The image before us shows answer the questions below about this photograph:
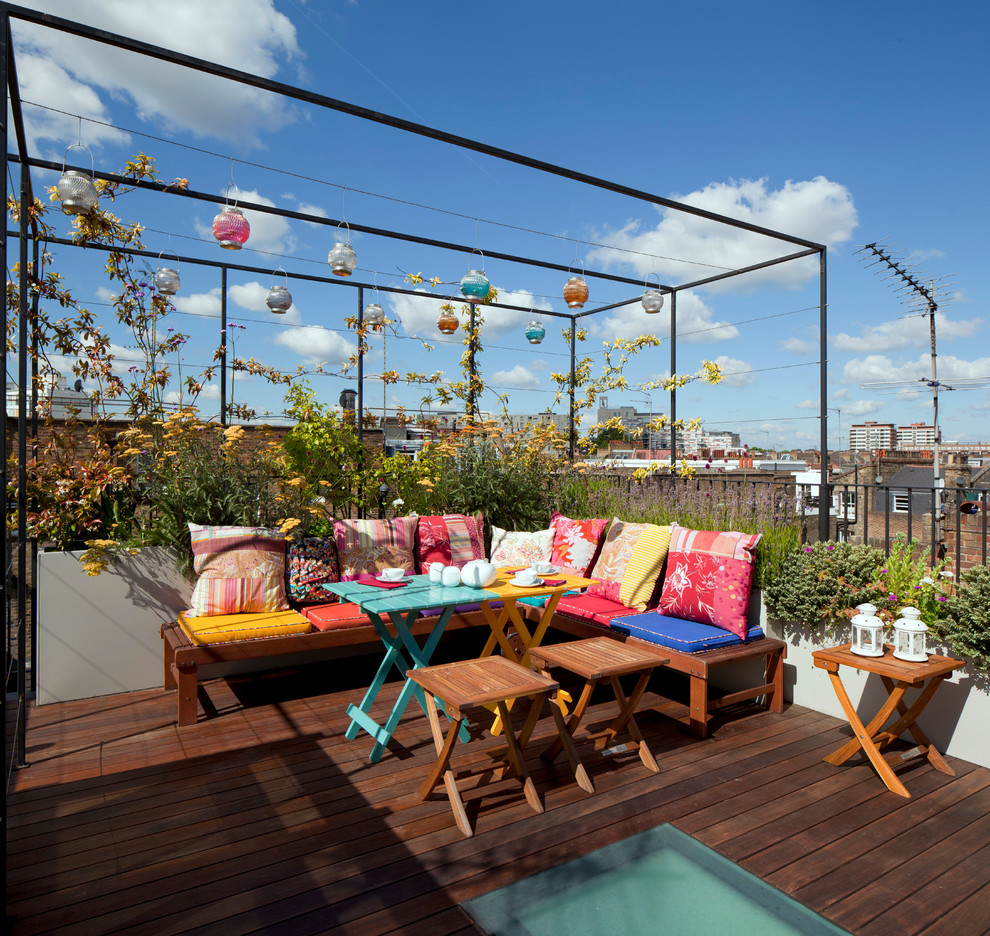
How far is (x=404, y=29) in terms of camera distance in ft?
16.3

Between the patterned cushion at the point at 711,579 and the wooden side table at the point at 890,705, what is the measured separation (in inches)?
23.5

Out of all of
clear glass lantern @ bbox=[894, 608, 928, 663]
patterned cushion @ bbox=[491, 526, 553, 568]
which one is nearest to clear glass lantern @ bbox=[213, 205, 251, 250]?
patterned cushion @ bbox=[491, 526, 553, 568]

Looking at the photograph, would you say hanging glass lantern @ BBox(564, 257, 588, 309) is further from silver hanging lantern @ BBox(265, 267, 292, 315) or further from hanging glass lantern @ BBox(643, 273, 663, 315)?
silver hanging lantern @ BBox(265, 267, 292, 315)

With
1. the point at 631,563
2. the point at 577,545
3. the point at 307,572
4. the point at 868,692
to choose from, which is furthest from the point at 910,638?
the point at 307,572

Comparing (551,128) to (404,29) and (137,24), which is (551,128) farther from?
(137,24)

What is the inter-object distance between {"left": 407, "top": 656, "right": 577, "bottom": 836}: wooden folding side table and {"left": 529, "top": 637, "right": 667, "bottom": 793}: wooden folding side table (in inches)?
7.0

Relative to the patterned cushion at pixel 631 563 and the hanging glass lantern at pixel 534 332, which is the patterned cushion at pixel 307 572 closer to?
the patterned cushion at pixel 631 563

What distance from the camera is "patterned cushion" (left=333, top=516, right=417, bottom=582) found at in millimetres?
4375

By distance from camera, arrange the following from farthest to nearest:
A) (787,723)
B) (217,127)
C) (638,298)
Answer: (638,298)
(217,127)
(787,723)

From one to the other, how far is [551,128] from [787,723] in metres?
5.29

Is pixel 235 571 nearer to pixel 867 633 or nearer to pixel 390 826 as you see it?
pixel 390 826

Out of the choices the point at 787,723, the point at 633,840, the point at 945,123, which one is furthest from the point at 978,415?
the point at 633,840

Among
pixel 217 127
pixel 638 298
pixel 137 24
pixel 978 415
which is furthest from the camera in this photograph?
pixel 978 415

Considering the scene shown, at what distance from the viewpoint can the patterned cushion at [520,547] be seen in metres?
4.80
